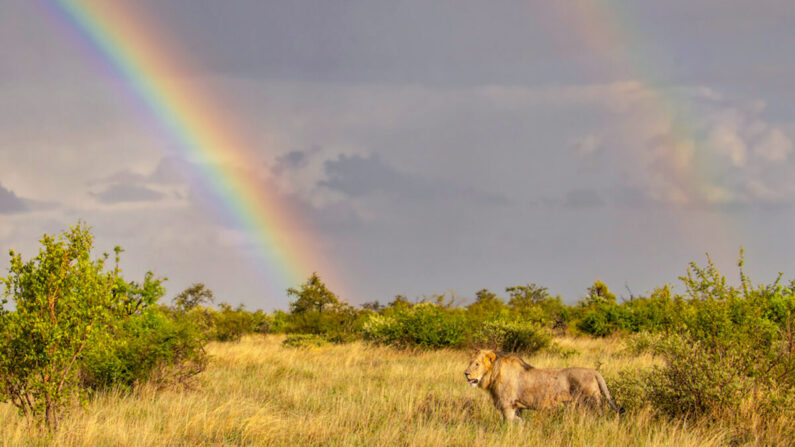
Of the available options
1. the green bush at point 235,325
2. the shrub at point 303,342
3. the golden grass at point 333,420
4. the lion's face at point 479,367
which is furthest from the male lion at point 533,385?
the green bush at point 235,325

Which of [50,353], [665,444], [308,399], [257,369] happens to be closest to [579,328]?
[257,369]

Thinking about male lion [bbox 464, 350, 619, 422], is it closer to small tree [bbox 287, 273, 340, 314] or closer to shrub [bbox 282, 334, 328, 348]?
shrub [bbox 282, 334, 328, 348]

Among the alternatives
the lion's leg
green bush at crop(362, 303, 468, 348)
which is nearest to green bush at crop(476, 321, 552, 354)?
green bush at crop(362, 303, 468, 348)

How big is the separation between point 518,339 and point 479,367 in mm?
13846

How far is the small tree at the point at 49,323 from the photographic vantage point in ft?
28.4

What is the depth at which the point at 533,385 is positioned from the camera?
8.80 metres

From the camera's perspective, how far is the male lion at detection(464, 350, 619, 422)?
28.6 ft

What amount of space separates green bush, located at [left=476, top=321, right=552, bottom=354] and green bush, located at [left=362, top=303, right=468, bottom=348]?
154 cm

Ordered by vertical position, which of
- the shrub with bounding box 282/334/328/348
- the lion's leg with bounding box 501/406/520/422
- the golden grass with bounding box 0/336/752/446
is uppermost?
the shrub with bounding box 282/334/328/348

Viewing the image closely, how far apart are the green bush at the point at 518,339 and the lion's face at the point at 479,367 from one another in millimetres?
13131

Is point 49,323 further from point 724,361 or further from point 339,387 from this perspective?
point 724,361

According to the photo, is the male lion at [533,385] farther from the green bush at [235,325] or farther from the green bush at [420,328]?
the green bush at [235,325]

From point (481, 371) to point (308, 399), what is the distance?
412 cm

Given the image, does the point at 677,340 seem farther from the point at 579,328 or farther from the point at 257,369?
the point at 579,328
